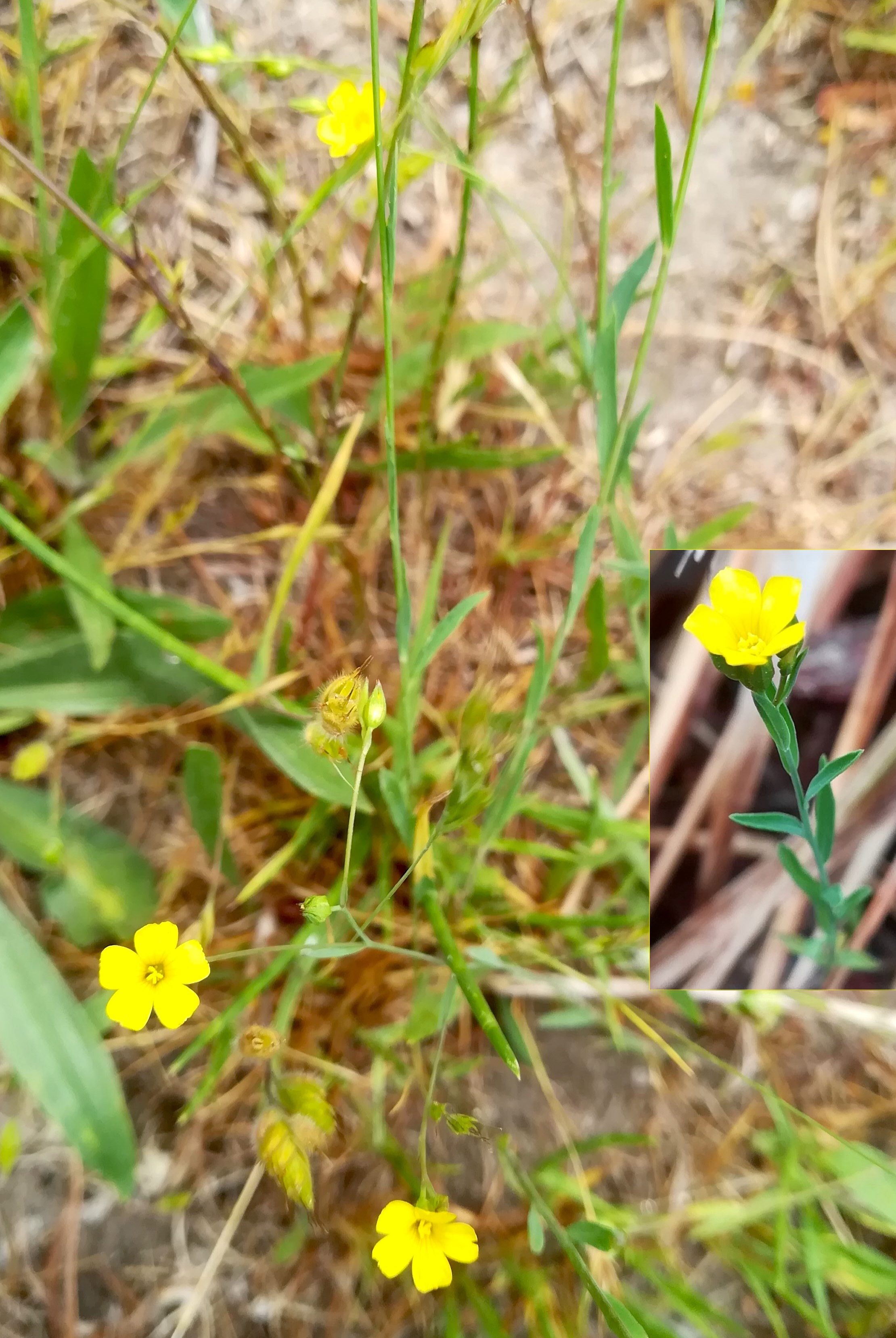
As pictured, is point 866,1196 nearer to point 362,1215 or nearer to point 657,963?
point 657,963

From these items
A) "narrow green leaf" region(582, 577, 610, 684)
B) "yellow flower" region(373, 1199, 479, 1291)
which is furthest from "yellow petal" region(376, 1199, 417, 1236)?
"narrow green leaf" region(582, 577, 610, 684)

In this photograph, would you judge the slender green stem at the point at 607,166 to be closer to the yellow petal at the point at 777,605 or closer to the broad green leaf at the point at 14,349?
the yellow petal at the point at 777,605

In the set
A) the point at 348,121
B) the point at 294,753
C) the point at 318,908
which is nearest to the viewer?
the point at 318,908

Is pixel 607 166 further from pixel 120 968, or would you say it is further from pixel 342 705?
pixel 120 968

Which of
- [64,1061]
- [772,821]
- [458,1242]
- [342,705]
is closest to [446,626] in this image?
[342,705]

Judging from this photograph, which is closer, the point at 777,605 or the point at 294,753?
the point at 777,605

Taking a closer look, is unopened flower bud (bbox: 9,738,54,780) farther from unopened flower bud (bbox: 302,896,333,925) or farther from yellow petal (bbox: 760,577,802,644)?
yellow petal (bbox: 760,577,802,644)
